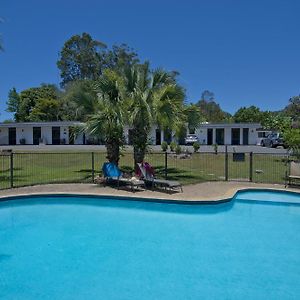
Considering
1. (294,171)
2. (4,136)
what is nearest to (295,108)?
(294,171)

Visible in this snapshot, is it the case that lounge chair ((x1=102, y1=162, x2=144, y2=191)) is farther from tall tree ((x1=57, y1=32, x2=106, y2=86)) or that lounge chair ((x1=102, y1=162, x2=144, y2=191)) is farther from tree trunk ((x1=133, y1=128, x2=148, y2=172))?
tall tree ((x1=57, y1=32, x2=106, y2=86))

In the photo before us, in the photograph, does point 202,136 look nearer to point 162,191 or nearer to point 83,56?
point 83,56

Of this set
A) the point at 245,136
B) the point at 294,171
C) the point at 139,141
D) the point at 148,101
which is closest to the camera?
the point at 294,171

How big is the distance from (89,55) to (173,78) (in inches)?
2016

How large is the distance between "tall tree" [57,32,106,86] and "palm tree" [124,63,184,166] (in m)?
49.8

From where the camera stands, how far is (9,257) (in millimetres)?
7531

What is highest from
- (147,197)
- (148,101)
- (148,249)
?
(148,101)

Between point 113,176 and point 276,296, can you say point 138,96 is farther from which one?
point 276,296

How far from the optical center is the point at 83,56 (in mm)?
64375

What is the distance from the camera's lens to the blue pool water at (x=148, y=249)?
6.00 meters

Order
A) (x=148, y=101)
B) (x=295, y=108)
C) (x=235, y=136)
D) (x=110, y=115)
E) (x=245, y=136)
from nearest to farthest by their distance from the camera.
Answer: (x=110, y=115) < (x=148, y=101) < (x=295, y=108) < (x=245, y=136) < (x=235, y=136)

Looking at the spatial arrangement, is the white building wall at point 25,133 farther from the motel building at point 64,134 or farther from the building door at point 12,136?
the building door at point 12,136

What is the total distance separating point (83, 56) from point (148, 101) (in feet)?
173

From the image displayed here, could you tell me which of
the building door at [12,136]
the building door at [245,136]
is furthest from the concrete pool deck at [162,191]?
the building door at [12,136]
